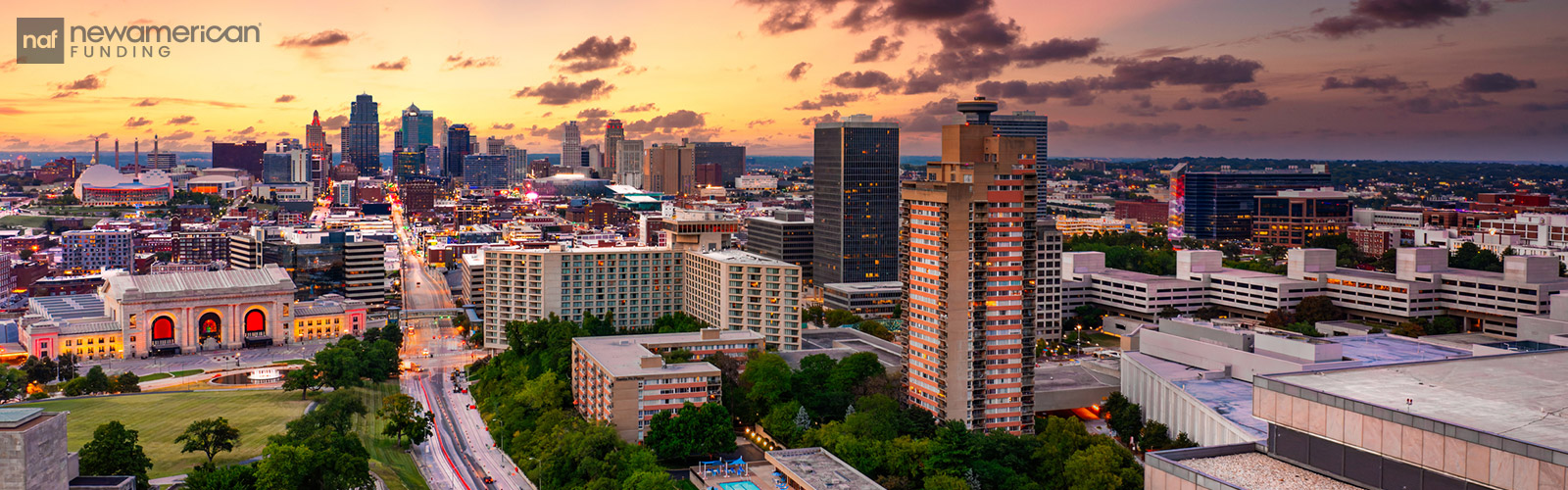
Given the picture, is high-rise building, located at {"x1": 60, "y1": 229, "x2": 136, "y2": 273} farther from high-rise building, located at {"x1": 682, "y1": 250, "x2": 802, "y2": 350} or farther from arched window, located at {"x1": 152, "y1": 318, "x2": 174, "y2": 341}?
high-rise building, located at {"x1": 682, "y1": 250, "x2": 802, "y2": 350}

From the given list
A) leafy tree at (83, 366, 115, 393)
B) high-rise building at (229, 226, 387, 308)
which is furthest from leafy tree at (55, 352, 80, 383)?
high-rise building at (229, 226, 387, 308)

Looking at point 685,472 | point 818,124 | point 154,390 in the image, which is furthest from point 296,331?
point 685,472

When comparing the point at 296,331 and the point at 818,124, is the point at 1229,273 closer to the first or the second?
the point at 818,124

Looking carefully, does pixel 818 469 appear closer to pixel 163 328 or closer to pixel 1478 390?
pixel 1478 390

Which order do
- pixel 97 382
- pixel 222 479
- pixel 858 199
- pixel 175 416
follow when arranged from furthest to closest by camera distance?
pixel 858 199, pixel 97 382, pixel 175 416, pixel 222 479

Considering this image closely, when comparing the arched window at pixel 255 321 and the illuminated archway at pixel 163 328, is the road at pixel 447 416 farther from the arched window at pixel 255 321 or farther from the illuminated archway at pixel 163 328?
the illuminated archway at pixel 163 328

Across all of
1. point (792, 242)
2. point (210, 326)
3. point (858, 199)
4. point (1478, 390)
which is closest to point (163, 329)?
point (210, 326)
